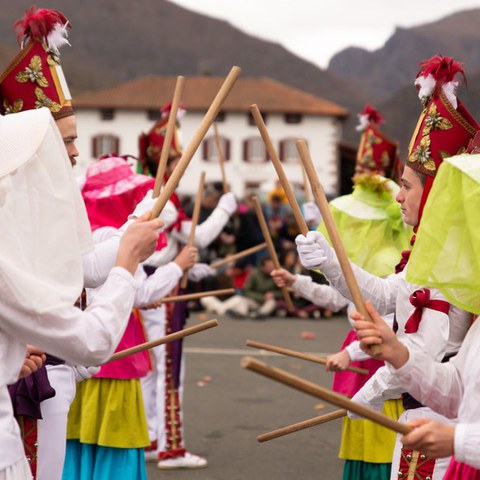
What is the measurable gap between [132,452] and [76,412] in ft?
1.14

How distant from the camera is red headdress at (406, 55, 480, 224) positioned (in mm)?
3477

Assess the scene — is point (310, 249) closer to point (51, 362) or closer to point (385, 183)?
point (51, 362)

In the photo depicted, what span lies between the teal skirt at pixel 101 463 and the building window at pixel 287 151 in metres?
39.3

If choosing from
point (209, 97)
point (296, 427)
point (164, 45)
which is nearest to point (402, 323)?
point (296, 427)

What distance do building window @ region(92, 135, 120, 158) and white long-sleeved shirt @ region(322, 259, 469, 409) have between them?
42.4 meters

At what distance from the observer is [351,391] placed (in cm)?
471

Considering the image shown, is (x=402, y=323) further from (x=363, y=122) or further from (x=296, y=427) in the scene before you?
(x=363, y=122)

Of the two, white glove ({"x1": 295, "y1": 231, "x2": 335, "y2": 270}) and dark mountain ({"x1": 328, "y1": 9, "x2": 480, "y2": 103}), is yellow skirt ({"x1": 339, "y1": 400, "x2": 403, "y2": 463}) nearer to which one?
white glove ({"x1": 295, "y1": 231, "x2": 335, "y2": 270})

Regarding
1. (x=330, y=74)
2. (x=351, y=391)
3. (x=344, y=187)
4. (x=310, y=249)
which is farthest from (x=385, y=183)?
(x=330, y=74)

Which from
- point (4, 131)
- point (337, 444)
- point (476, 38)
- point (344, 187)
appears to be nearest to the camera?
point (4, 131)

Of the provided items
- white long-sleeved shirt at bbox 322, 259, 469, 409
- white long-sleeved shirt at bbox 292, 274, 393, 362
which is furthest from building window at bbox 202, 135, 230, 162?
white long-sleeved shirt at bbox 322, 259, 469, 409

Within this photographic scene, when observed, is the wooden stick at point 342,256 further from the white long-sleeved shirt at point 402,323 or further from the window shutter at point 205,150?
the window shutter at point 205,150

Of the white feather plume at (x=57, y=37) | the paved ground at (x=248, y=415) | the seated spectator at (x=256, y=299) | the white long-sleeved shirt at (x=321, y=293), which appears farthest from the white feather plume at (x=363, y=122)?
the seated spectator at (x=256, y=299)

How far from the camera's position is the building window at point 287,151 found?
4397 centimetres
